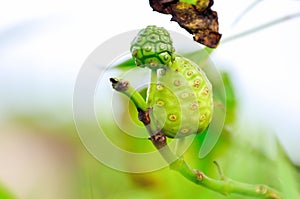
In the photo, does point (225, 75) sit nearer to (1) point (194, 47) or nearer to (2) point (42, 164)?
(1) point (194, 47)

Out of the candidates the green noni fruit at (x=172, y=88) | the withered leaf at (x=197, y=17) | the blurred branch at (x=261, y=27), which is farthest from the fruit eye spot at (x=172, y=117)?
the blurred branch at (x=261, y=27)

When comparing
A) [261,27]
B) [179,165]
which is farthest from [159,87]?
[261,27]

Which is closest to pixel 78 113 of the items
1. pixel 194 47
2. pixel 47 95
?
pixel 194 47

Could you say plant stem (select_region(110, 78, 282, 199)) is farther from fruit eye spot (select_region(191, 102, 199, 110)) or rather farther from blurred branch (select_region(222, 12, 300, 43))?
blurred branch (select_region(222, 12, 300, 43))

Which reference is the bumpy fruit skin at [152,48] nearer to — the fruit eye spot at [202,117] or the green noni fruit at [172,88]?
the green noni fruit at [172,88]

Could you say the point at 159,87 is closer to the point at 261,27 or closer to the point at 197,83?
the point at 197,83

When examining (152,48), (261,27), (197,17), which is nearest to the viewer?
(152,48)

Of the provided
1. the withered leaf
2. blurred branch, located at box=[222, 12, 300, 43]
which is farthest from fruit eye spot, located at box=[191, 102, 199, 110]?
blurred branch, located at box=[222, 12, 300, 43]
